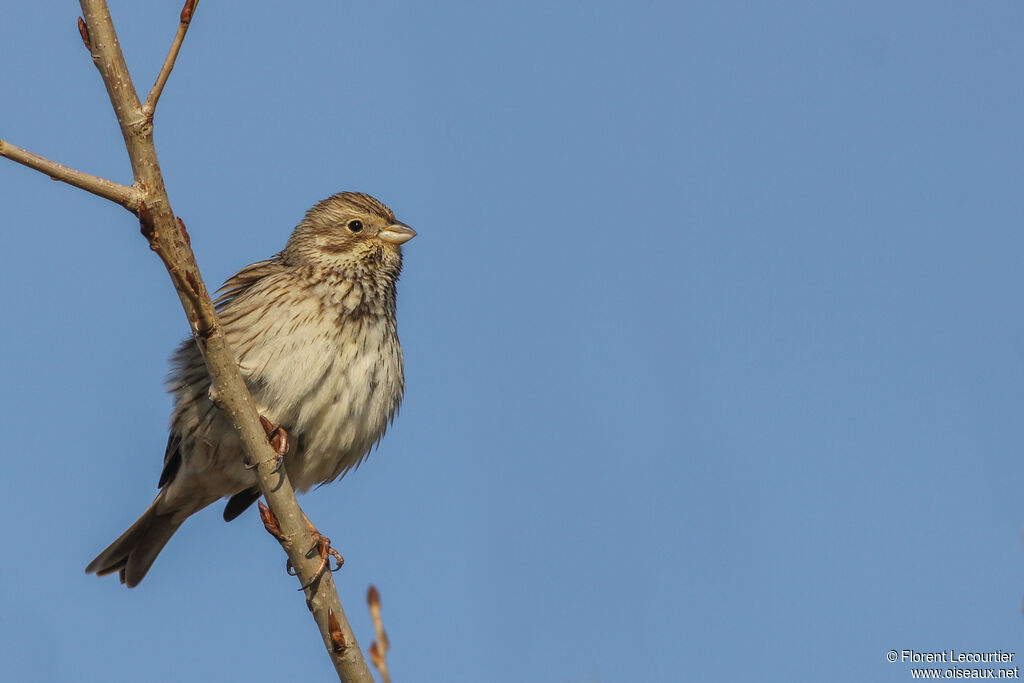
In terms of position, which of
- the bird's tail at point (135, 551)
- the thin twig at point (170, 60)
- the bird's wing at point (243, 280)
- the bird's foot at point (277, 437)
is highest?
the thin twig at point (170, 60)

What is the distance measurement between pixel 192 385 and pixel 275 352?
57 cm

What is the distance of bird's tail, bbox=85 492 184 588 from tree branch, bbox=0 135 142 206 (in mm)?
3663

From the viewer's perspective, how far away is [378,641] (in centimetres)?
328

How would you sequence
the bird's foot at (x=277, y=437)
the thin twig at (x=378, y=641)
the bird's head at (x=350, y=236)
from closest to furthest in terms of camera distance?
1. the thin twig at (x=378, y=641)
2. the bird's foot at (x=277, y=437)
3. the bird's head at (x=350, y=236)

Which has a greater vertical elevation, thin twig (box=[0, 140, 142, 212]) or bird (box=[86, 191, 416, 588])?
thin twig (box=[0, 140, 142, 212])

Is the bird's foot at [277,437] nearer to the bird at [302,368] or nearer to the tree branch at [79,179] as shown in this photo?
the bird at [302,368]

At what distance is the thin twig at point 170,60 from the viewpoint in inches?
157

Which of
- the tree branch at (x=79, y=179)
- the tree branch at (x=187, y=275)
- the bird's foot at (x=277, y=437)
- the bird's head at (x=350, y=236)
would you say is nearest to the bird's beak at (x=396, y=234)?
the bird's head at (x=350, y=236)

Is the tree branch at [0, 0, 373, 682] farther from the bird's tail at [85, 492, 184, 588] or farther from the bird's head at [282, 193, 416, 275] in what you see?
the bird's tail at [85, 492, 184, 588]

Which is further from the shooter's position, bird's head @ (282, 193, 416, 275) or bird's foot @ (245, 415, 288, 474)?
bird's head @ (282, 193, 416, 275)

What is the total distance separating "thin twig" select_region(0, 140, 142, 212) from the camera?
3799mm

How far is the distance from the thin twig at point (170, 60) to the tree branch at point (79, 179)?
27cm

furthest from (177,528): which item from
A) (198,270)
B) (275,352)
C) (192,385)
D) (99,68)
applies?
(99,68)

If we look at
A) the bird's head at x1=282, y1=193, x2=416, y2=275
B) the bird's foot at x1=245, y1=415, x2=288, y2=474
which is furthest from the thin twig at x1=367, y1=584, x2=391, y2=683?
the bird's head at x1=282, y1=193, x2=416, y2=275
